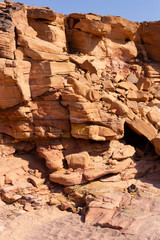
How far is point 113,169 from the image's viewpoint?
28.2 ft

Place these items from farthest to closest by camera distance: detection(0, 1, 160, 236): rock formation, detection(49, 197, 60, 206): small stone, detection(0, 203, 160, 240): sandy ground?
detection(0, 1, 160, 236): rock formation < detection(49, 197, 60, 206): small stone < detection(0, 203, 160, 240): sandy ground

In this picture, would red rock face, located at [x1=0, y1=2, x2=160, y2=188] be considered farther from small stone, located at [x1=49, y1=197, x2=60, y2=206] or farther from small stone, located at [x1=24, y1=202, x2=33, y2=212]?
small stone, located at [x1=24, y1=202, x2=33, y2=212]

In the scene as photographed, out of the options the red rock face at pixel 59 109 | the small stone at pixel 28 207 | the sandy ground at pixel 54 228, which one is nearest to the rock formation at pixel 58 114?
the red rock face at pixel 59 109

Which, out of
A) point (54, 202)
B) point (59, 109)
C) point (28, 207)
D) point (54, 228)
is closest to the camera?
point (54, 228)

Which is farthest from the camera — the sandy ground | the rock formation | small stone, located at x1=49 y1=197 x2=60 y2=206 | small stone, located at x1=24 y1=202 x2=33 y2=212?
the rock formation

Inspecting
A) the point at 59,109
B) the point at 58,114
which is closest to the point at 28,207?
the point at 58,114

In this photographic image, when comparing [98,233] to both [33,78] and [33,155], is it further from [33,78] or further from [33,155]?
[33,78]

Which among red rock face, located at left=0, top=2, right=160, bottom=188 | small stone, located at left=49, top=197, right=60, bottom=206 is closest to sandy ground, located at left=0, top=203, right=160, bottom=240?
small stone, located at left=49, top=197, right=60, bottom=206

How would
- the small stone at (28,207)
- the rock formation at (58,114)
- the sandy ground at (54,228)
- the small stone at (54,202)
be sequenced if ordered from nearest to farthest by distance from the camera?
1. the sandy ground at (54,228)
2. the small stone at (28,207)
3. the small stone at (54,202)
4. the rock formation at (58,114)

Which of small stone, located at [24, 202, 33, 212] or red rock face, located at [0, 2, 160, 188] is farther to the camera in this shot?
red rock face, located at [0, 2, 160, 188]

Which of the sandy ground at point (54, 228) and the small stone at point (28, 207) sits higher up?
the small stone at point (28, 207)

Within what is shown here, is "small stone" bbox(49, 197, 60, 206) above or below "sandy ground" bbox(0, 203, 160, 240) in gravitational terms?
above

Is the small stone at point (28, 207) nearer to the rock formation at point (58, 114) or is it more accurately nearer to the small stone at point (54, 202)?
the rock formation at point (58, 114)

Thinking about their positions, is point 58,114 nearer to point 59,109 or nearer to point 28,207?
point 59,109
